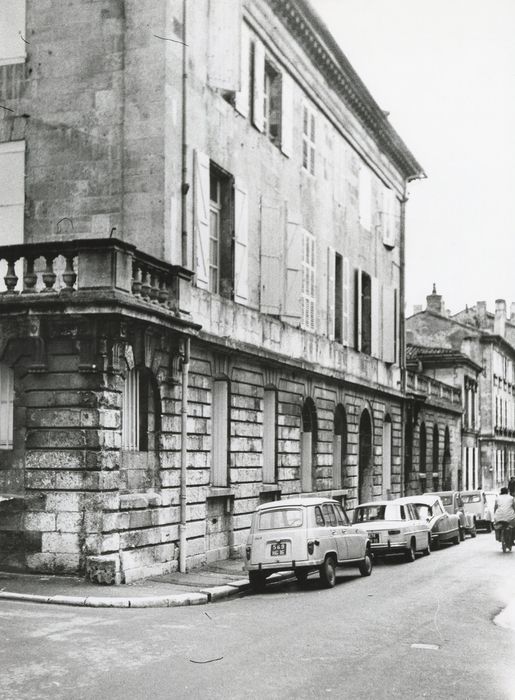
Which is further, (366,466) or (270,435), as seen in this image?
(366,466)

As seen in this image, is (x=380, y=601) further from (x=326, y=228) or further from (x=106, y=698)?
(x=326, y=228)

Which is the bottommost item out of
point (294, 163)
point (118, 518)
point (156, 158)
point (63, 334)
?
point (118, 518)

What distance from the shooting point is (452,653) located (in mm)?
10570

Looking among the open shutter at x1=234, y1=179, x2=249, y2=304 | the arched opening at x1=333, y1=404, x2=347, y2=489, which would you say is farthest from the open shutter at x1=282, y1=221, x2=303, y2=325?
the arched opening at x1=333, y1=404, x2=347, y2=489

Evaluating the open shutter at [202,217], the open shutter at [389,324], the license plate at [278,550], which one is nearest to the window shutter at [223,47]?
the open shutter at [202,217]

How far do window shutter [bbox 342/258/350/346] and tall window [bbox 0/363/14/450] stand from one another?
586 inches

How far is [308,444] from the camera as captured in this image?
27141mm

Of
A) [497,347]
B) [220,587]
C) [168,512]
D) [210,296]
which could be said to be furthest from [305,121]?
[497,347]

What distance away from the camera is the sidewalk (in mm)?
14016

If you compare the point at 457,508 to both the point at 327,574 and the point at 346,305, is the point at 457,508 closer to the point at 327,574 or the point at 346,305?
the point at 346,305

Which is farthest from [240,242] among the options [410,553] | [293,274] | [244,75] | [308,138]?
[410,553]

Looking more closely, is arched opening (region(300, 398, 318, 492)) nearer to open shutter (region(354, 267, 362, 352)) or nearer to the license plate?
open shutter (region(354, 267, 362, 352))

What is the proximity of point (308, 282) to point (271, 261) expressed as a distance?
11.0 ft

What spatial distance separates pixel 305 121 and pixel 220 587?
14.9 metres
